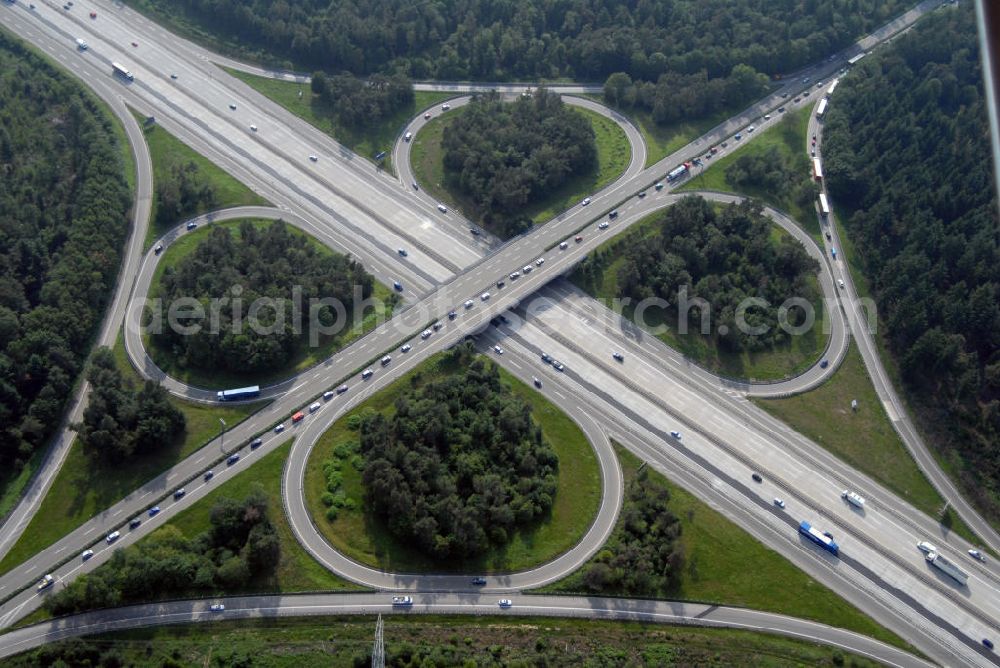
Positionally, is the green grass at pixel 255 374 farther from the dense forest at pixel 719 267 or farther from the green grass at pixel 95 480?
the dense forest at pixel 719 267

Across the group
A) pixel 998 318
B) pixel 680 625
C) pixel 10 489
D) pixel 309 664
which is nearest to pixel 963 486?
pixel 998 318

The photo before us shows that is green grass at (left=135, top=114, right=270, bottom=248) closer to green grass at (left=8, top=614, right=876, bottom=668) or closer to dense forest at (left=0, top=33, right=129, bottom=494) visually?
dense forest at (left=0, top=33, right=129, bottom=494)

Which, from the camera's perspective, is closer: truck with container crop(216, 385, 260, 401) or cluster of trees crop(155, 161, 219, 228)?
truck with container crop(216, 385, 260, 401)

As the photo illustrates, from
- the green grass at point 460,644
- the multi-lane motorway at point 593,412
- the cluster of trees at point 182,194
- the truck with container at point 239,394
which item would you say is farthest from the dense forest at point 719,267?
the cluster of trees at point 182,194

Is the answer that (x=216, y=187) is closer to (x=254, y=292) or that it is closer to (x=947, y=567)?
(x=254, y=292)

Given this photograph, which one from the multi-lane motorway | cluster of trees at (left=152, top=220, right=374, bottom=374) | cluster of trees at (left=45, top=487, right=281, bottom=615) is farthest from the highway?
cluster of trees at (left=152, top=220, right=374, bottom=374)

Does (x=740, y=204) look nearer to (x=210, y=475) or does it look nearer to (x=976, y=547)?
(x=976, y=547)

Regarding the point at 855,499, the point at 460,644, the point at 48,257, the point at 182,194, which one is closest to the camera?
the point at 460,644

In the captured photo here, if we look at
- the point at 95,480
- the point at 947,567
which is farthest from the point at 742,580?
the point at 95,480
